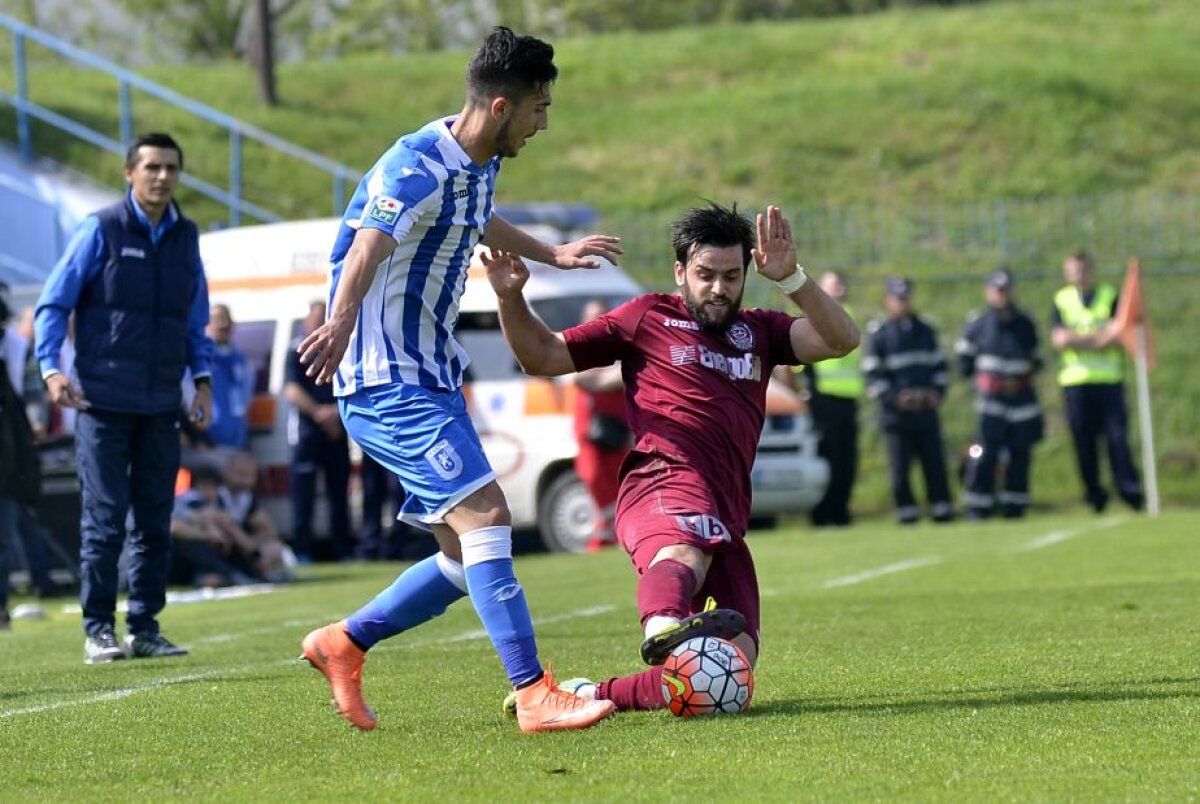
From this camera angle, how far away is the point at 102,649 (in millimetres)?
9062

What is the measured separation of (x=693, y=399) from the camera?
22.2 feet

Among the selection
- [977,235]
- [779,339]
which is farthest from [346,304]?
[977,235]

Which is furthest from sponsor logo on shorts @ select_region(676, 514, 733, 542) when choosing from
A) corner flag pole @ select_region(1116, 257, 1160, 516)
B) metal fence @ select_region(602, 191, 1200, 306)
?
metal fence @ select_region(602, 191, 1200, 306)

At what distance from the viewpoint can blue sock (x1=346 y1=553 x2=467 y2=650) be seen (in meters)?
6.36

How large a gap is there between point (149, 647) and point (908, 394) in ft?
37.9

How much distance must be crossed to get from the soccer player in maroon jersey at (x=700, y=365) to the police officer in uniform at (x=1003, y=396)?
1316 centimetres

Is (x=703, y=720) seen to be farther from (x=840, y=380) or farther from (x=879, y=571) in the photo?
(x=840, y=380)

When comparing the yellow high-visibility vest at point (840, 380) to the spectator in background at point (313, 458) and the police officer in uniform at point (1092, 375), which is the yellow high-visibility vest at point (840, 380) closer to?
the police officer in uniform at point (1092, 375)

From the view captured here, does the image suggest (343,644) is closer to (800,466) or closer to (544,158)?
(800,466)

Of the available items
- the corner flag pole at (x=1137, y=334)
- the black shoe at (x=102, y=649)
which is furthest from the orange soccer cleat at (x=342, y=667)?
the corner flag pole at (x=1137, y=334)

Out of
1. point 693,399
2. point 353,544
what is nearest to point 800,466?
point 353,544

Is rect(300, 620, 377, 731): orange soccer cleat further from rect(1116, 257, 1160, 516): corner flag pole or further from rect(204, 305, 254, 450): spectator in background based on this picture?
rect(1116, 257, 1160, 516): corner flag pole

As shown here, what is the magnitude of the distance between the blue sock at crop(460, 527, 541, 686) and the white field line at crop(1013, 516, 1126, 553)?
8.91 meters

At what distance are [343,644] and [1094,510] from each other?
589 inches
